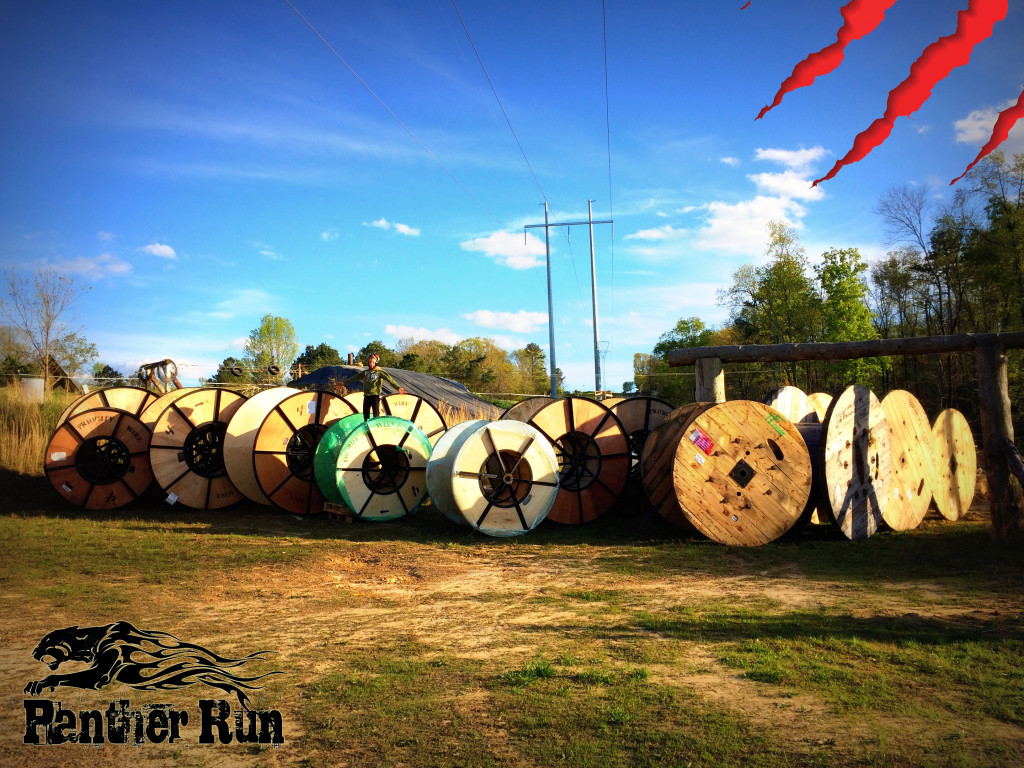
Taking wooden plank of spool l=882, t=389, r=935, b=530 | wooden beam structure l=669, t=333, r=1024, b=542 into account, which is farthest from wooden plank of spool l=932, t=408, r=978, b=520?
wooden beam structure l=669, t=333, r=1024, b=542

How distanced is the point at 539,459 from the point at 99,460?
9.56 metres

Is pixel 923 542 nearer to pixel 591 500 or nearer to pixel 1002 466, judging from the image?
pixel 1002 466

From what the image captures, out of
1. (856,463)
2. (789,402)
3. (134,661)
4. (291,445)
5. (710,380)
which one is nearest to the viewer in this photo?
(134,661)

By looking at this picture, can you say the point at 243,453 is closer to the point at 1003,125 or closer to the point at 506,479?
the point at 506,479

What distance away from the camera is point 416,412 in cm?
1473

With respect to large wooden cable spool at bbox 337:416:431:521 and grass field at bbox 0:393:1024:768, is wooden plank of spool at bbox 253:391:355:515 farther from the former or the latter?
grass field at bbox 0:393:1024:768

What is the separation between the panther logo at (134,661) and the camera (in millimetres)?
4559

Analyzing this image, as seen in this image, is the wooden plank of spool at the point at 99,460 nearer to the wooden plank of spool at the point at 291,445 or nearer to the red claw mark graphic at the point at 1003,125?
the wooden plank of spool at the point at 291,445

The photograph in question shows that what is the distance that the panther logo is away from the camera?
4.56 m

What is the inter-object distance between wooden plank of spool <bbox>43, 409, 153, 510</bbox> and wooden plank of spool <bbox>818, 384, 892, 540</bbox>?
12.7 meters

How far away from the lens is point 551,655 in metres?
5.08

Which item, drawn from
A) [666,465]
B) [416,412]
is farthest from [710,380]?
[416,412]

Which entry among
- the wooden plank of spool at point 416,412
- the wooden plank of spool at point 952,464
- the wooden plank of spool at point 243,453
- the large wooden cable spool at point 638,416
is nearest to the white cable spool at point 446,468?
the wooden plank of spool at point 416,412

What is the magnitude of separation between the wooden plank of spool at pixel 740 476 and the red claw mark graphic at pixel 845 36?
872 cm
